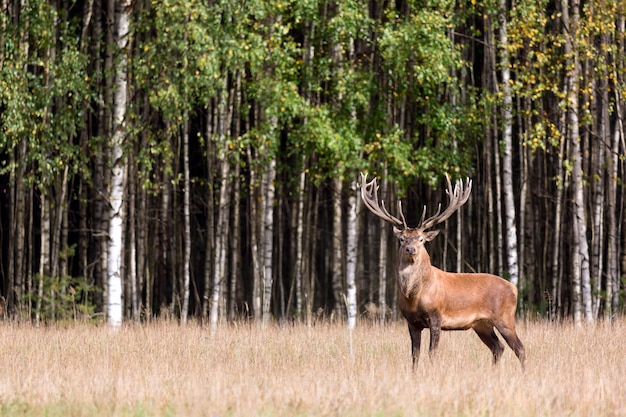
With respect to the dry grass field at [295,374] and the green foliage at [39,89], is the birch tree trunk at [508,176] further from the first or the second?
the green foliage at [39,89]

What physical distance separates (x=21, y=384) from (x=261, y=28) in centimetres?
906

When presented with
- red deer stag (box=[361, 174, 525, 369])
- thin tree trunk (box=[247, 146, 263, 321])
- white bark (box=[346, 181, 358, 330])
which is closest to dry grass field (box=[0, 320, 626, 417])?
red deer stag (box=[361, 174, 525, 369])

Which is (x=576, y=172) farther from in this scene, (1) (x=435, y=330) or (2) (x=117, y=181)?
(2) (x=117, y=181)

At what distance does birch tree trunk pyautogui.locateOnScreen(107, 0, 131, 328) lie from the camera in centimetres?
1595

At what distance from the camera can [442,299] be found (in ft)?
37.0

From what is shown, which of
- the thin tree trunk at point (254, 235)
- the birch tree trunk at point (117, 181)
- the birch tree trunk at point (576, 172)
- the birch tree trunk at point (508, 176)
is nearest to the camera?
the birch tree trunk at point (117, 181)

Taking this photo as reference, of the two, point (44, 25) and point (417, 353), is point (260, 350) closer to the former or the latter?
point (417, 353)

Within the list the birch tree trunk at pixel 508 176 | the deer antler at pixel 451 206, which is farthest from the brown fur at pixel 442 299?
the birch tree trunk at pixel 508 176

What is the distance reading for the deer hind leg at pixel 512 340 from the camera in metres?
11.4

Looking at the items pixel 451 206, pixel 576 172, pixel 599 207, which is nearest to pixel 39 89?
pixel 451 206

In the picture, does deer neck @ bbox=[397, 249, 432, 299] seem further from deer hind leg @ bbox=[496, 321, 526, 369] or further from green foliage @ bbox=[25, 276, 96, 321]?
green foliage @ bbox=[25, 276, 96, 321]

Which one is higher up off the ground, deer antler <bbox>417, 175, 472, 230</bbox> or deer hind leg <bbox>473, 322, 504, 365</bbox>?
deer antler <bbox>417, 175, 472, 230</bbox>

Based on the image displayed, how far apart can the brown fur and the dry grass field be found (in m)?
0.34

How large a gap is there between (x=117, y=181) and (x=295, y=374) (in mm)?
7304
